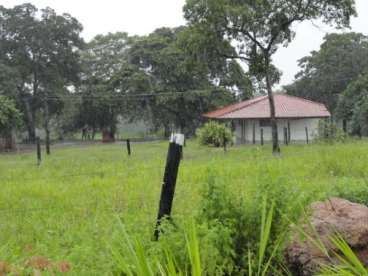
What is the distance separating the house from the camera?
114 ft

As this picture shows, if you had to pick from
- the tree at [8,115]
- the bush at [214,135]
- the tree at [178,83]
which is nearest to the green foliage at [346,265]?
the bush at [214,135]

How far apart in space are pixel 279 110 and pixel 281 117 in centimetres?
133

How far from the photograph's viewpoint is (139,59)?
44.5 meters

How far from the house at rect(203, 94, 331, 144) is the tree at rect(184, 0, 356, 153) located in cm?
984

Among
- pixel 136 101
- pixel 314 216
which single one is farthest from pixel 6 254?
pixel 136 101

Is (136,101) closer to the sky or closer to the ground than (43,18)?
closer to the ground

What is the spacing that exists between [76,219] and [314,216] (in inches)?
165

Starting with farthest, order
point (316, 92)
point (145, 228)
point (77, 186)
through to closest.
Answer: point (316, 92)
point (77, 186)
point (145, 228)

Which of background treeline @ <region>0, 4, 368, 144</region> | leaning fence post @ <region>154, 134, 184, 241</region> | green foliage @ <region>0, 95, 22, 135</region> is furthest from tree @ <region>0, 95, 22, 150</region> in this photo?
leaning fence post @ <region>154, 134, 184, 241</region>

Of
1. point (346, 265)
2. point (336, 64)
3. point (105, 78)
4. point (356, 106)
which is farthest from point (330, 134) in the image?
point (346, 265)

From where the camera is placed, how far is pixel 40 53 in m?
43.7

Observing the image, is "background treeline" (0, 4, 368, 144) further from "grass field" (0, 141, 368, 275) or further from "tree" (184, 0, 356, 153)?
"grass field" (0, 141, 368, 275)

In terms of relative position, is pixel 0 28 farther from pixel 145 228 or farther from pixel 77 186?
pixel 145 228

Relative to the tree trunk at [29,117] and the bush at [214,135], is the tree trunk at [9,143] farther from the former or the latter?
the bush at [214,135]
